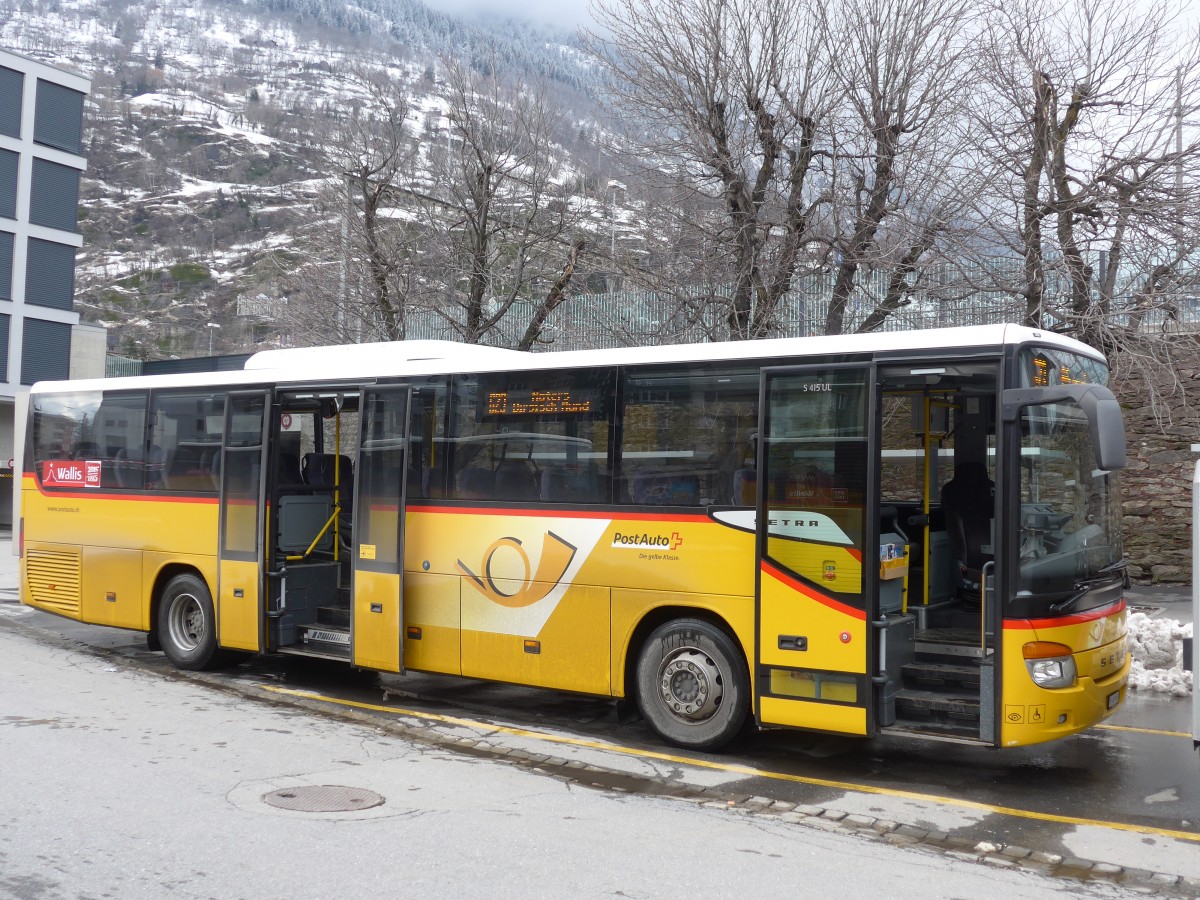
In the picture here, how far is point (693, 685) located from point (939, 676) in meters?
1.77

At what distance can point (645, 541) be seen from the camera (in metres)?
8.38

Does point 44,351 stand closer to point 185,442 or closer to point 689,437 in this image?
point 185,442

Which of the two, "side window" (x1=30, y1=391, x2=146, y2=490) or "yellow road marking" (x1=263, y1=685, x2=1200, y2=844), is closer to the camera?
"yellow road marking" (x1=263, y1=685, x2=1200, y2=844)

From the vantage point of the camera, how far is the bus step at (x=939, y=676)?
7539mm

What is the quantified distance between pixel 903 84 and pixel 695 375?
324 inches

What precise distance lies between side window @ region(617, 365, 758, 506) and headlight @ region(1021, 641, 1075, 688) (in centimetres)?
210

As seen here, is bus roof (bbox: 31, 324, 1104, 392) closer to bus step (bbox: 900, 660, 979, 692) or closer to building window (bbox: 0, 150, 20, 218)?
bus step (bbox: 900, 660, 979, 692)

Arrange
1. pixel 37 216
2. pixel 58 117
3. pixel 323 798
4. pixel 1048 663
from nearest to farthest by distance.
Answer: pixel 323 798, pixel 1048 663, pixel 37 216, pixel 58 117

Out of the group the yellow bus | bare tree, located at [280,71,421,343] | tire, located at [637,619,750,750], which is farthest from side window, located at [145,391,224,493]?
bare tree, located at [280,71,421,343]

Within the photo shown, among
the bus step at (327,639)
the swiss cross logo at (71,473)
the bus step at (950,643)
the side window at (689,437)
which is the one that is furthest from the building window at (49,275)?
the bus step at (950,643)

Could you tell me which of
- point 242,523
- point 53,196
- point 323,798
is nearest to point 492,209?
point 242,523

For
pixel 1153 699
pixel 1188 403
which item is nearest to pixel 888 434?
pixel 1153 699

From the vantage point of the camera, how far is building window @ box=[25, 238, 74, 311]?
43344 mm

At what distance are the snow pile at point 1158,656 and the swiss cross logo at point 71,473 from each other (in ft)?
35.6
